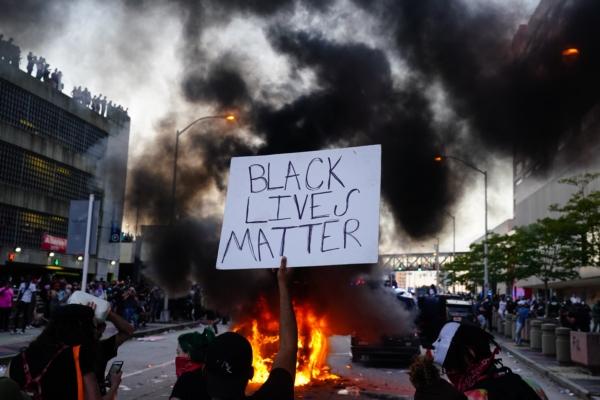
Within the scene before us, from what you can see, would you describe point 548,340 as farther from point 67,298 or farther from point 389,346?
point 67,298

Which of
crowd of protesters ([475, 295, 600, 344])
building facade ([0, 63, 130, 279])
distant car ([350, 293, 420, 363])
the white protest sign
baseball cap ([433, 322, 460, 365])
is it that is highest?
building facade ([0, 63, 130, 279])

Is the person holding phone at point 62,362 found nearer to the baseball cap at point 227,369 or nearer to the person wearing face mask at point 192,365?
the person wearing face mask at point 192,365

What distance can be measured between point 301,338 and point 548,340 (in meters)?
9.42

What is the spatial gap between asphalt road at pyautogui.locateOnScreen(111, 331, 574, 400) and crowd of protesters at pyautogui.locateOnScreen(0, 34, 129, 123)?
45.6ft

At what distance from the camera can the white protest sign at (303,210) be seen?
3904mm

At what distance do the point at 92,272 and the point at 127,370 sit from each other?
2761cm

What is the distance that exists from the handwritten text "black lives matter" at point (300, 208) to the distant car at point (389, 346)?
9697 mm

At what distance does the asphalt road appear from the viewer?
946 centimetres

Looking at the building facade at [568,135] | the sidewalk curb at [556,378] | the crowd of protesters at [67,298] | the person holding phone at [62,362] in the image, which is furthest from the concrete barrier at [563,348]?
the person holding phone at [62,362]

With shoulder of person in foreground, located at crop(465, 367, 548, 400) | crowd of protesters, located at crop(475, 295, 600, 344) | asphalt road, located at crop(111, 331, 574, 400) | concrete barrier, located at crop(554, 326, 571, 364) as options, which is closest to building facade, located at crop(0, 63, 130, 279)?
asphalt road, located at crop(111, 331, 574, 400)

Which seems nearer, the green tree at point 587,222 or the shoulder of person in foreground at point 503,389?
the shoulder of person in foreground at point 503,389

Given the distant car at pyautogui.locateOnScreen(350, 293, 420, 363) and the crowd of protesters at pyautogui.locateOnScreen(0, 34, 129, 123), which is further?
the crowd of protesters at pyautogui.locateOnScreen(0, 34, 129, 123)

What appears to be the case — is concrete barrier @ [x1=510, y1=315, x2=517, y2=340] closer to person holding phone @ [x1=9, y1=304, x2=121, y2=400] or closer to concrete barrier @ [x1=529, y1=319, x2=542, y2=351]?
concrete barrier @ [x1=529, y1=319, x2=542, y2=351]

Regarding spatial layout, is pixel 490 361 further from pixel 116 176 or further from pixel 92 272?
pixel 92 272
